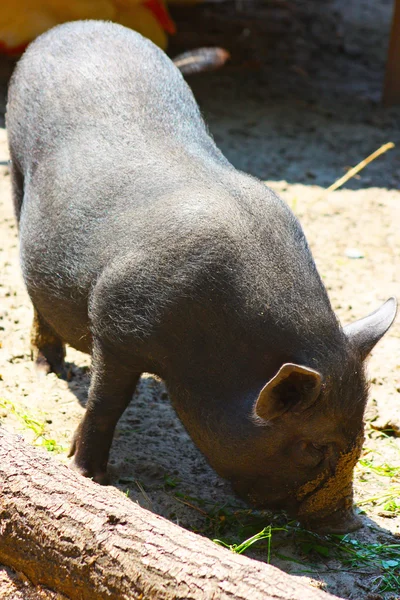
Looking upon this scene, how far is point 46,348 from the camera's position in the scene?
14.3 feet

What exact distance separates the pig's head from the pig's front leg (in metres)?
0.55

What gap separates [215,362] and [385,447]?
1.38 m

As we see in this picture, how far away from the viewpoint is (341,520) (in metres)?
3.23

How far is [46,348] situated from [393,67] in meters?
5.77

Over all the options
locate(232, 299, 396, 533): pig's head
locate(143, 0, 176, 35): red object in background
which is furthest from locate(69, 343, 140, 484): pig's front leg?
locate(143, 0, 176, 35): red object in background

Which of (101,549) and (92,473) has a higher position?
(101,549)

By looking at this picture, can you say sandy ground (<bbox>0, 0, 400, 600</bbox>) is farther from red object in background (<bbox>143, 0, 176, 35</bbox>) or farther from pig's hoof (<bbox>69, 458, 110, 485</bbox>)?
red object in background (<bbox>143, 0, 176, 35</bbox>)

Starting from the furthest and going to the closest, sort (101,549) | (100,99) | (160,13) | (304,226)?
(160,13) → (304,226) → (100,99) → (101,549)

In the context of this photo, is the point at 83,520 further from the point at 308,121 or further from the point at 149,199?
the point at 308,121

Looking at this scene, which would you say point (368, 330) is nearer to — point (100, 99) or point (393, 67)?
point (100, 99)

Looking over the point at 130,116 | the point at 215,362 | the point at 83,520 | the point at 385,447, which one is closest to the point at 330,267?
the point at 385,447

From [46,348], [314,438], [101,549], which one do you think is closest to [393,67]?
[46,348]

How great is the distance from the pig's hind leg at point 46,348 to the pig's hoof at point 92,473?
2.94 ft

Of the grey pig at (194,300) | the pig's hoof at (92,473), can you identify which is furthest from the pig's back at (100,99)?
the pig's hoof at (92,473)
